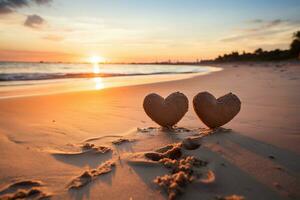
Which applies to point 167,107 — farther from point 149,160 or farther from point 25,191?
point 25,191

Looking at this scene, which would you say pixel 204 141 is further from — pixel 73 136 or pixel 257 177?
pixel 73 136

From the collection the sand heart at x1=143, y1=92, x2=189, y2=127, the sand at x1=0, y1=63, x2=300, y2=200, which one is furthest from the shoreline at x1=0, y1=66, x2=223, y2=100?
the sand heart at x1=143, y1=92, x2=189, y2=127

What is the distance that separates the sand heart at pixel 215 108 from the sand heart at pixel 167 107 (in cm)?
25

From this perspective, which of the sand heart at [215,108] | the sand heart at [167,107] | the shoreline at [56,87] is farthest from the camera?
the shoreline at [56,87]

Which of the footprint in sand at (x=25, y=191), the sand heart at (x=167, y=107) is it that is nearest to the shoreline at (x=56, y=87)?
the sand heart at (x=167, y=107)

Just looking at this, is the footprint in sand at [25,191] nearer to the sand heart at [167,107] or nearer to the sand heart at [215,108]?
the sand heart at [167,107]

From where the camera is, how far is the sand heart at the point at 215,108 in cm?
281

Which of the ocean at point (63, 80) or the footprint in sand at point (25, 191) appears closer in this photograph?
the footprint in sand at point (25, 191)

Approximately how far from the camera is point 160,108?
3.11m

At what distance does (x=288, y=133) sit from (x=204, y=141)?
38.6 inches

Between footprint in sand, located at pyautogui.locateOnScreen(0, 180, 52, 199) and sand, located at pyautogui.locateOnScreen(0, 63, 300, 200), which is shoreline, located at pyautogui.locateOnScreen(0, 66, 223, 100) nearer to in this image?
sand, located at pyautogui.locateOnScreen(0, 63, 300, 200)

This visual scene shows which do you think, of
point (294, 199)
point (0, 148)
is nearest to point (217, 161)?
point (294, 199)

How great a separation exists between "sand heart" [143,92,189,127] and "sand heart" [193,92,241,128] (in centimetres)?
25

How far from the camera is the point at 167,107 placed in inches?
122
